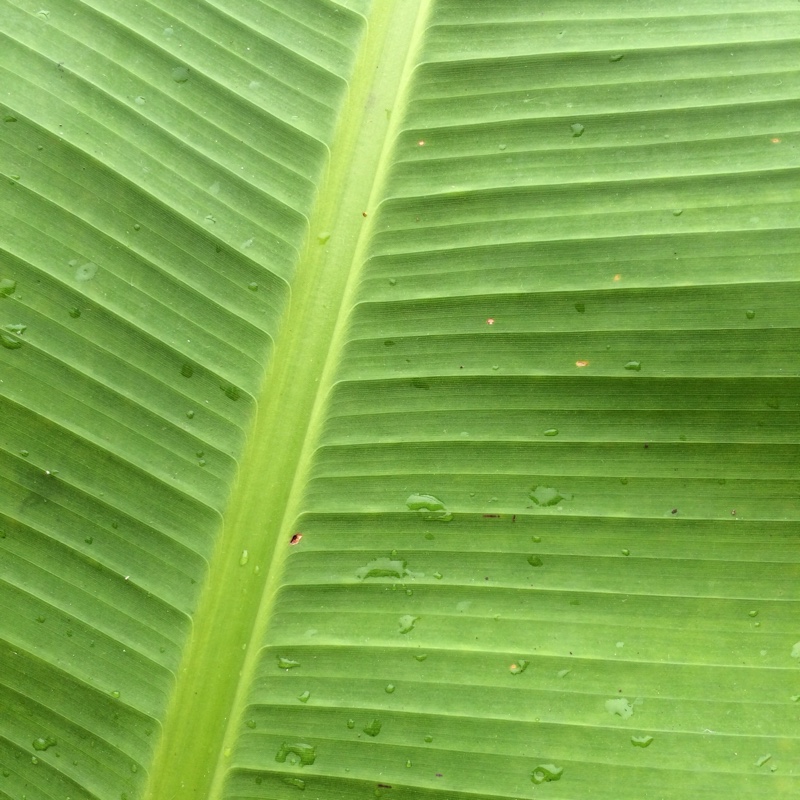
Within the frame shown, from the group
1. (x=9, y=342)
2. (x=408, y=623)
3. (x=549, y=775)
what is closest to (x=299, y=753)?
(x=408, y=623)

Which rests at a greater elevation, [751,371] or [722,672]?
[751,371]

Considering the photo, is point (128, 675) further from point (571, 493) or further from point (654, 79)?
point (654, 79)

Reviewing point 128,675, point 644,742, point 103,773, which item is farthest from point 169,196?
point 644,742

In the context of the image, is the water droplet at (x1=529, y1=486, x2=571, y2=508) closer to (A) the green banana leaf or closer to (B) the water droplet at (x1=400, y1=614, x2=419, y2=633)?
(A) the green banana leaf

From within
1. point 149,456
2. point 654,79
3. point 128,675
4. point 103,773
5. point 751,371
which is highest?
point 654,79

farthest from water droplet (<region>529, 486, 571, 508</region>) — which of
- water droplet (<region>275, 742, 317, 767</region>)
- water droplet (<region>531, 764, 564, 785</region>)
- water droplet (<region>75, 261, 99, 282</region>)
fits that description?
water droplet (<region>75, 261, 99, 282</region>)

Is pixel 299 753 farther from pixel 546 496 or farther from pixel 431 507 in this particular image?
pixel 546 496
